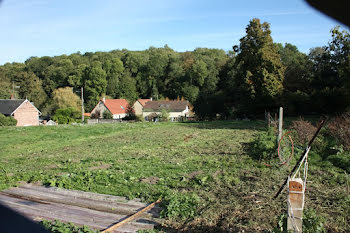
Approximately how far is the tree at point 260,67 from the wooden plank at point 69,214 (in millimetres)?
25382

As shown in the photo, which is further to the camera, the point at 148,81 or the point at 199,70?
the point at 148,81

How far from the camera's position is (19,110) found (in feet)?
125

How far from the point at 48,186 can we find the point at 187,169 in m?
3.77

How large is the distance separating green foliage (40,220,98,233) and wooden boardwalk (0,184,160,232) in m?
0.28

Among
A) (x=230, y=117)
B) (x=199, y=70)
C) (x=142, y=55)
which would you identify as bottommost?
(x=230, y=117)

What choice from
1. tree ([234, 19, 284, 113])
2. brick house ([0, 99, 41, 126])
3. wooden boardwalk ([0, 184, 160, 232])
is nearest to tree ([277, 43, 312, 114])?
tree ([234, 19, 284, 113])

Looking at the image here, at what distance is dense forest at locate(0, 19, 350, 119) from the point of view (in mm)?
27484

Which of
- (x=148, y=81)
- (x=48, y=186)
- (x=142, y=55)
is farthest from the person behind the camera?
(x=142, y=55)

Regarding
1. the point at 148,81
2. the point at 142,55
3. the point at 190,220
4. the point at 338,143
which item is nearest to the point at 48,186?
the point at 190,220

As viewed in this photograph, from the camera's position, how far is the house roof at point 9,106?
37088 mm

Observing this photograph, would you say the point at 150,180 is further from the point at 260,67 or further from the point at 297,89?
the point at 297,89

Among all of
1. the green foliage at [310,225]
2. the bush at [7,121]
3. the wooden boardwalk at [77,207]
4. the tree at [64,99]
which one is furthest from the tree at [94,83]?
the green foliage at [310,225]

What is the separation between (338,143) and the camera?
10188mm

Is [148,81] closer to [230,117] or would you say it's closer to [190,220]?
[230,117]
